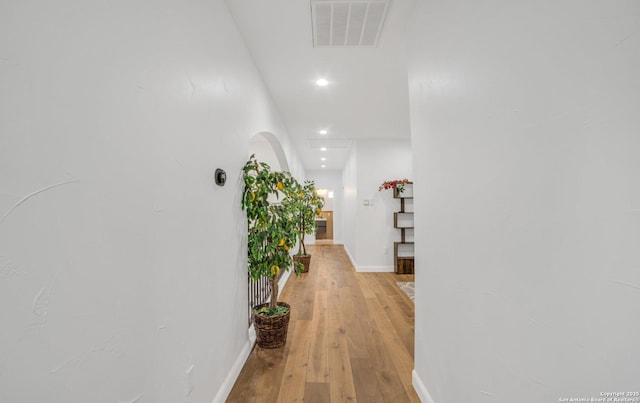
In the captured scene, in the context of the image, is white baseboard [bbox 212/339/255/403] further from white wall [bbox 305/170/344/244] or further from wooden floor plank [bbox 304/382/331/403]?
white wall [bbox 305/170/344/244]

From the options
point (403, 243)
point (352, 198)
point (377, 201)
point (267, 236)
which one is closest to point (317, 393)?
point (267, 236)

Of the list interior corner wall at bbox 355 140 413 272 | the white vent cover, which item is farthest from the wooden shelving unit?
the white vent cover

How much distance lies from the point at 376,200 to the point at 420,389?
3.86 meters

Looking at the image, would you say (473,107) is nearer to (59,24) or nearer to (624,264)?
(624,264)

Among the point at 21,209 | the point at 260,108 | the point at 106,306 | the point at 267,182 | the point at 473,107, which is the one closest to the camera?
the point at 21,209

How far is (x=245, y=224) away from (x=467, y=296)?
1.65 m

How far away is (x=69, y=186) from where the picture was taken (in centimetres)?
69

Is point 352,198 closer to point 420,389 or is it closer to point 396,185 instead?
point 396,185

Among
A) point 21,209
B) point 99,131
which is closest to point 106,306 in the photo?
point 21,209

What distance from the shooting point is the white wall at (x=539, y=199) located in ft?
1.93

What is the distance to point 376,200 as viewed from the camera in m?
5.35

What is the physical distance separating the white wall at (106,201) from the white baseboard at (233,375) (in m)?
0.13

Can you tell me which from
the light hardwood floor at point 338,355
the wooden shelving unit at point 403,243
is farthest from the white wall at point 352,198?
the light hardwood floor at point 338,355

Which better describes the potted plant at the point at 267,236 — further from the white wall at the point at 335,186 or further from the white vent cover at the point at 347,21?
the white wall at the point at 335,186
